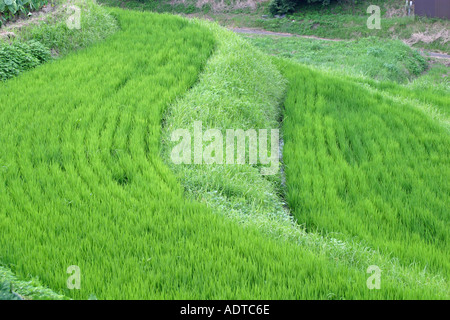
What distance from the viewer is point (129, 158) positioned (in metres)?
4.05

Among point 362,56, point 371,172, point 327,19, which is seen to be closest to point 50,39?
point 371,172

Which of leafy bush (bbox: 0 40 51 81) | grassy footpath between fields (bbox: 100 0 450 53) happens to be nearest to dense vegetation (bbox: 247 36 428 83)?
grassy footpath between fields (bbox: 100 0 450 53)

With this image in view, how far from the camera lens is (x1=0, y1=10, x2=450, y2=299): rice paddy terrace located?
2525 millimetres

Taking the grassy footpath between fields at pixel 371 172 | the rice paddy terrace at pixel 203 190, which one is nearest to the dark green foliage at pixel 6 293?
the rice paddy terrace at pixel 203 190

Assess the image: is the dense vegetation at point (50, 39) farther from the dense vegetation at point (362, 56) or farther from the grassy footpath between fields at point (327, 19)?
the grassy footpath between fields at point (327, 19)

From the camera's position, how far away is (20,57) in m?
6.71

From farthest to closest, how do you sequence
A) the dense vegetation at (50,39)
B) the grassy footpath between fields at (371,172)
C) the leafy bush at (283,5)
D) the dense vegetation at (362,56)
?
the leafy bush at (283,5), the dense vegetation at (362,56), the dense vegetation at (50,39), the grassy footpath between fields at (371,172)

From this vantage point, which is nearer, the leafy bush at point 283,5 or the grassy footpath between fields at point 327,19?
the grassy footpath between fields at point 327,19

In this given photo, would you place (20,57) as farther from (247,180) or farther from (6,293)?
(6,293)

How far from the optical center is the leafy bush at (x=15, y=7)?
7.57 meters

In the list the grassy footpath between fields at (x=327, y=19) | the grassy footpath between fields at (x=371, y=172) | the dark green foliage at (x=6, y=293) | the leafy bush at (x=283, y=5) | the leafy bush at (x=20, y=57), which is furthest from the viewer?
the leafy bush at (x=283, y=5)

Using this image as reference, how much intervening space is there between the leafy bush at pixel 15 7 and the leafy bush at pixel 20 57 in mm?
1038

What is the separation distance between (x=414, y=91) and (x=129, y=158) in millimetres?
6252
